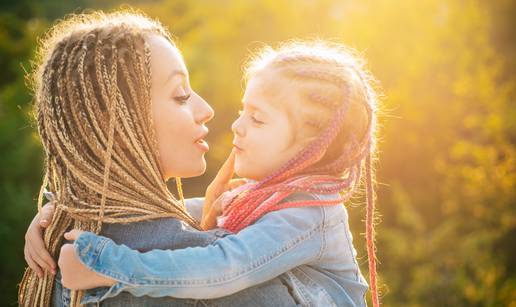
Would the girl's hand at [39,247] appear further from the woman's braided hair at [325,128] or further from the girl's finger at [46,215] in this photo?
the woman's braided hair at [325,128]

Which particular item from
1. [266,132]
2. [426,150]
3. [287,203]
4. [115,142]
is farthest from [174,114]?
[426,150]

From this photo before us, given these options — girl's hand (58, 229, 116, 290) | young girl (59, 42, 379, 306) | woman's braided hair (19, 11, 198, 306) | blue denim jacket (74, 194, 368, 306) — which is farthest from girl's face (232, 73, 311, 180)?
girl's hand (58, 229, 116, 290)

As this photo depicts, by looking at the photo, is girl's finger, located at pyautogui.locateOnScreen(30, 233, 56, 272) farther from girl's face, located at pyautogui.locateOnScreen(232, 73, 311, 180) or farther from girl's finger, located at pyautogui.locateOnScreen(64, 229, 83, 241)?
girl's face, located at pyautogui.locateOnScreen(232, 73, 311, 180)

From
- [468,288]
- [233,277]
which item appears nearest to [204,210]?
[233,277]

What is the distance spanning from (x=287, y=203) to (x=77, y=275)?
27.1 inches

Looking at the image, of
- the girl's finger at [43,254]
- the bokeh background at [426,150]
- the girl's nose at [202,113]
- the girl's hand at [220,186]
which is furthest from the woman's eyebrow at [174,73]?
the bokeh background at [426,150]

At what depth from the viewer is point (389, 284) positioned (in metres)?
7.36

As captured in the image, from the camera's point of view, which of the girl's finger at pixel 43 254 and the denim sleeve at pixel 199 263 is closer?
the denim sleeve at pixel 199 263

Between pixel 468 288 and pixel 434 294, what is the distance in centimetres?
41

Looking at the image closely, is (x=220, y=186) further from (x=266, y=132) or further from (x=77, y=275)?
(x=77, y=275)

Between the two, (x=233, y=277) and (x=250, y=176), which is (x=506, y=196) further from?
(x=233, y=277)

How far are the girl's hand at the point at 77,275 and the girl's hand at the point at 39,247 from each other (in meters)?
0.26

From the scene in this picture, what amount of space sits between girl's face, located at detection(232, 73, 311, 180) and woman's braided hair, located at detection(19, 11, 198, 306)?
42cm

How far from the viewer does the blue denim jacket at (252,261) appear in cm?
176
